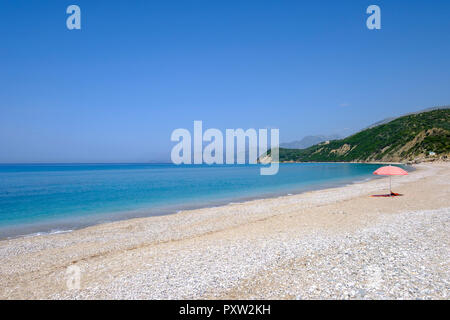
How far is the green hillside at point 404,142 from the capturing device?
365 ft

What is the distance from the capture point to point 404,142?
130500 mm

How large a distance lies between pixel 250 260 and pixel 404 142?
147982 mm

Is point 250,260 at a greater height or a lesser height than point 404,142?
lesser

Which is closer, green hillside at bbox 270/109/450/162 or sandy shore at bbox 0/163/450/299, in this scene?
sandy shore at bbox 0/163/450/299

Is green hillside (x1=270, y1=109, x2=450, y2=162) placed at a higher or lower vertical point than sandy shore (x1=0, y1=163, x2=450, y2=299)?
higher

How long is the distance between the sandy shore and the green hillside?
348ft

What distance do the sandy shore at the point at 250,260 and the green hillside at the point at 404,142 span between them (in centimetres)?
10618

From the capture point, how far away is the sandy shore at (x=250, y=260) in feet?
21.9

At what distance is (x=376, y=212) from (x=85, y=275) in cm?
1579

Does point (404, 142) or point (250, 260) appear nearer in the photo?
point (250, 260)

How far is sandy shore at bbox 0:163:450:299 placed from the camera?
6664 millimetres

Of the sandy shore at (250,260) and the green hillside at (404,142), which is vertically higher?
the green hillside at (404,142)

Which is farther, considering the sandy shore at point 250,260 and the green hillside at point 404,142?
the green hillside at point 404,142
